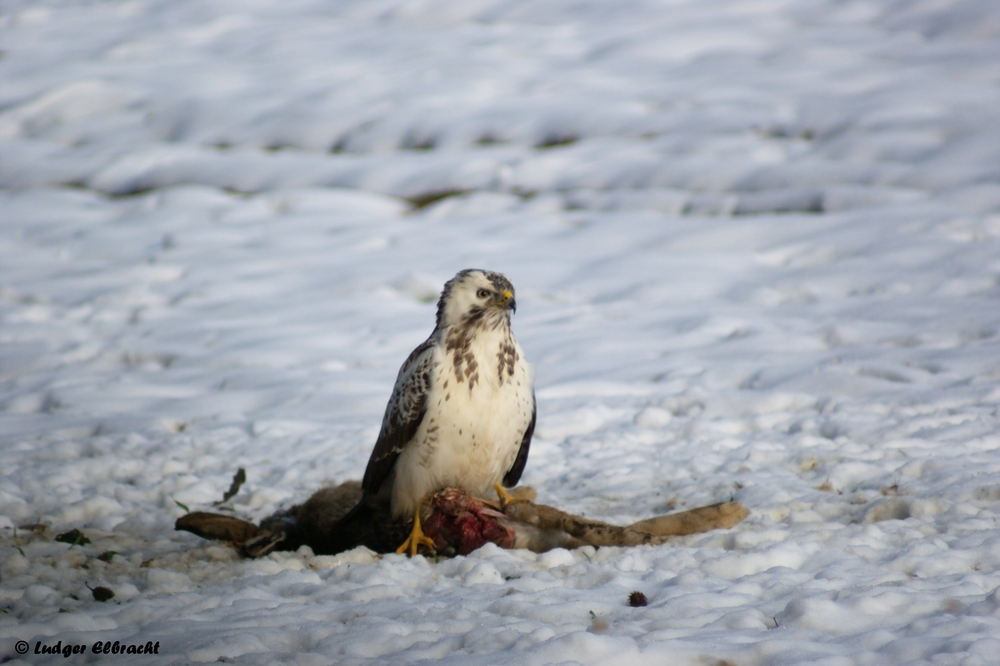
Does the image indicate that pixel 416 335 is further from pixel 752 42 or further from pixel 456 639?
pixel 752 42

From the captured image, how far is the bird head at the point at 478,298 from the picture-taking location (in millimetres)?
5090

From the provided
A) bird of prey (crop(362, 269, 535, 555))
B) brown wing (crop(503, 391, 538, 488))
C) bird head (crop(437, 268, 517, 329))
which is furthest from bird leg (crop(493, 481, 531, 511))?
bird head (crop(437, 268, 517, 329))

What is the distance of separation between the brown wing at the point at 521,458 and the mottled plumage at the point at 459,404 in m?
0.17

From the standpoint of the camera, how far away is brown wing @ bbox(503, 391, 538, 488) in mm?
5461

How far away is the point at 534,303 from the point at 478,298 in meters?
5.16

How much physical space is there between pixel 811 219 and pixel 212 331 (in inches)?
278

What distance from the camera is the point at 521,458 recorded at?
5.61 m

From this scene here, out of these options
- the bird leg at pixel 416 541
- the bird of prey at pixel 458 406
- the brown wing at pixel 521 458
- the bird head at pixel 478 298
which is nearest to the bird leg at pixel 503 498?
the bird of prey at pixel 458 406

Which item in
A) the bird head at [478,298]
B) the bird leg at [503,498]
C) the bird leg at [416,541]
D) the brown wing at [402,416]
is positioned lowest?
the bird leg at [416,541]

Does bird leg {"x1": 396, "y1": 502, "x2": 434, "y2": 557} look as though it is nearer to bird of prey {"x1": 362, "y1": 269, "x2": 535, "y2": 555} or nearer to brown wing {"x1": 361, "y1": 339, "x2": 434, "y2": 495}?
bird of prey {"x1": 362, "y1": 269, "x2": 535, "y2": 555}

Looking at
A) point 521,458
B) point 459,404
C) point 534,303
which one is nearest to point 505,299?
point 459,404

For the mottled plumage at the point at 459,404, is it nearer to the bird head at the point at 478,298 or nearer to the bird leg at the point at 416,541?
the bird head at the point at 478,298

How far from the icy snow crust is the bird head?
1355 mm

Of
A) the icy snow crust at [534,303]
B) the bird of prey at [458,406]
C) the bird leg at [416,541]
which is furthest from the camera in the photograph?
the bird of prey at [458,406]
